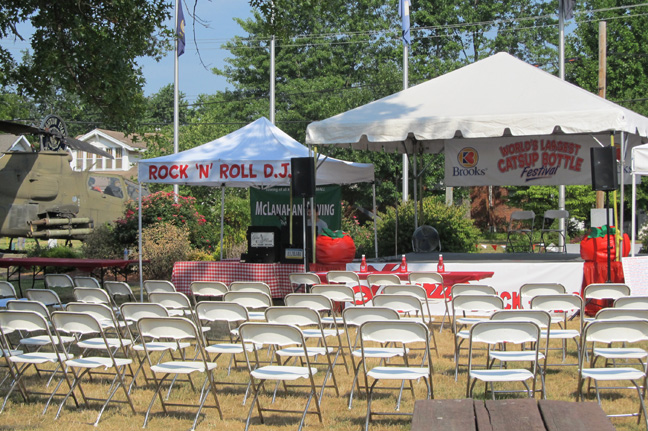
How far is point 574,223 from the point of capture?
1040 inches

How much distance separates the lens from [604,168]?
9.32 metres

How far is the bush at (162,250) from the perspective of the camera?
1483 centimetres

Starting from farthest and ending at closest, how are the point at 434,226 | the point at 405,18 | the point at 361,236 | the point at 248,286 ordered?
the point at 405,18, the point at 361,236, the point at 434,226, the point at 248,286

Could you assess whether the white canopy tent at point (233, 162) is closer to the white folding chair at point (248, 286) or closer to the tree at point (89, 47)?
the tree at point (89, 47)

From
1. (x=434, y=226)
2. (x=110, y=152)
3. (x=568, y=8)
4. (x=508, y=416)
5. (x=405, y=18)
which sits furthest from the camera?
(x=110, y=152)

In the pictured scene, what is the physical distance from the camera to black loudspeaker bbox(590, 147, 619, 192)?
927cm

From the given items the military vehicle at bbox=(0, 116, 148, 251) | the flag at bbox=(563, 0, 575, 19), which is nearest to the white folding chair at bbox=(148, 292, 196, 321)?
the military vehicle at bbox=(0, 116, 148, 251)

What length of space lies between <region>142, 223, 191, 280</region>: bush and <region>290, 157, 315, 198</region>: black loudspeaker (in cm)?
525

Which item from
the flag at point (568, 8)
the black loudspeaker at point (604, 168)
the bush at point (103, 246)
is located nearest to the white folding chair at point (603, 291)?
the black loudspeaker at point (604, 168)

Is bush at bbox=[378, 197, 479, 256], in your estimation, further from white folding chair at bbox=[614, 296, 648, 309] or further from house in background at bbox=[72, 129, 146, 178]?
house in background at bbox=[72, 129, 146, 178]

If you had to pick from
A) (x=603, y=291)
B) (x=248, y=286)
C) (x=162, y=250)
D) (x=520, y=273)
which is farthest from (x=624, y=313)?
(x=162, y=250)

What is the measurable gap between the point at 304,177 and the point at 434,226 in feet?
19.7

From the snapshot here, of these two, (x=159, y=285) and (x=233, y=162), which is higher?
(x=233, y=162)

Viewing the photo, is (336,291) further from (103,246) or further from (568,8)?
(568,8)
